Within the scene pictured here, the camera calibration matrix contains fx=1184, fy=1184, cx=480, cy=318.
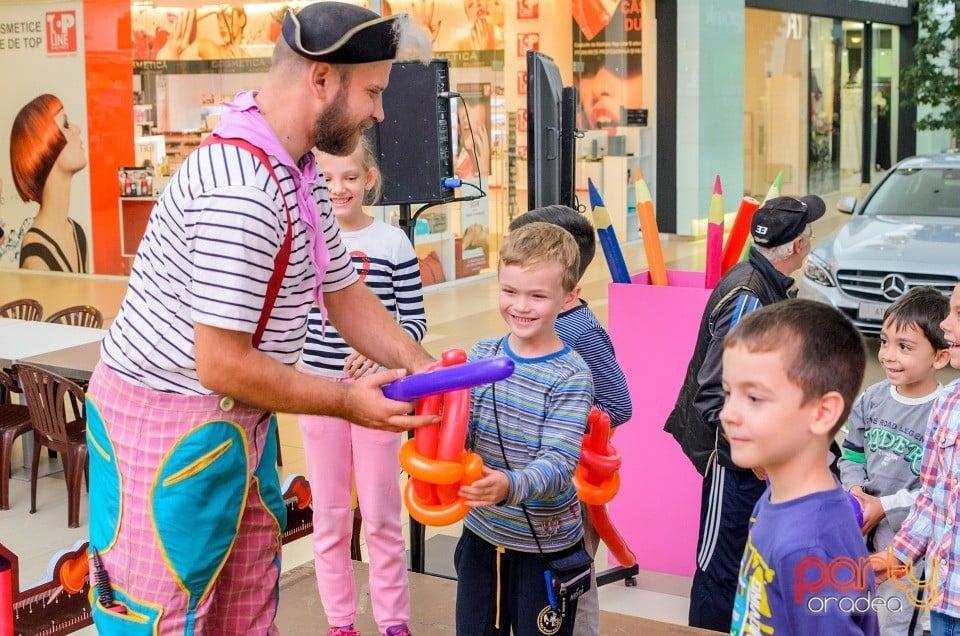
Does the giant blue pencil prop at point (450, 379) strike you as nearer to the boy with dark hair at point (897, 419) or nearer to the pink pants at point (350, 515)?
the pink pants at point (350, 515)

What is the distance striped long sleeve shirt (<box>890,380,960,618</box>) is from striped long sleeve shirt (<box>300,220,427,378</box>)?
61.0 inches

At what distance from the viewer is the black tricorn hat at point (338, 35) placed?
2268mm

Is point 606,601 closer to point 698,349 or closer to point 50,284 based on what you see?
point 698,349

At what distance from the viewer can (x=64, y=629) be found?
322cm

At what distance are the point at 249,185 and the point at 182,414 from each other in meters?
0.47

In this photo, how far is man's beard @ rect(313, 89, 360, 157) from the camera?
2.34 metres

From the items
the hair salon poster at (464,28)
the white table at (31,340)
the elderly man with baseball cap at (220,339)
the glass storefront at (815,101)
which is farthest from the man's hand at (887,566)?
the glass storefront at (815,101)

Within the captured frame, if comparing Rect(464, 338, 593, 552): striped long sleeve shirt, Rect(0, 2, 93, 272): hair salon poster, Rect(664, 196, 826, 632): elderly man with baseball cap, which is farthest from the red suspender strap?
Rect(0, 2, 93, 272): hair salon poster

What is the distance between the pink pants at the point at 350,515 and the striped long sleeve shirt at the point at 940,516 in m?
1.52

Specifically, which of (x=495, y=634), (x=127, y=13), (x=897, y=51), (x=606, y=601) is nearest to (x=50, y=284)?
(x=127, y=13)

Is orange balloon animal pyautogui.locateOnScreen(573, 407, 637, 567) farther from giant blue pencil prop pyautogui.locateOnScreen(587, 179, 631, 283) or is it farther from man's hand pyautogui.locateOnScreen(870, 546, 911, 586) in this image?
giant blue pencil prop pyautogui.locateOnScreen(587, 179, 631, 283)

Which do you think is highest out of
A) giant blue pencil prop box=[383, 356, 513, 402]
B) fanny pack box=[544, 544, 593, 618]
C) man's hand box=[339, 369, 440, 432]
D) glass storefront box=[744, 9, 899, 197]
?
glass storefront box=[744, 9, 899, 197]

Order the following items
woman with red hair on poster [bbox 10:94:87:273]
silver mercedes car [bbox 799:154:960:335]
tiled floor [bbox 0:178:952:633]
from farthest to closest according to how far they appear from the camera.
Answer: woman with red hair on poster [bbox 10:94:87:273]
silver mercedes car [bbox 799:154:960:335]
tiled floor [bbox 0:178:952:633]

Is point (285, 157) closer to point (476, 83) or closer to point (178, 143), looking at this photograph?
point (178, 143)
